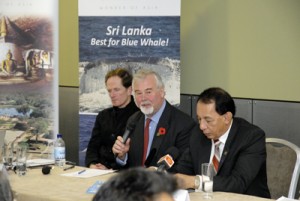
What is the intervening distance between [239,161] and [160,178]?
7.54 feet

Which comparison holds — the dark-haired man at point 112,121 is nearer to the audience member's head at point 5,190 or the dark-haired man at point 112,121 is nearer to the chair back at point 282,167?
the chair back at point 282,167

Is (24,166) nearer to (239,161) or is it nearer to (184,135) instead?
(184,135)

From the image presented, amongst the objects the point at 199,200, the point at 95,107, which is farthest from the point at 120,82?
the point at 199,200

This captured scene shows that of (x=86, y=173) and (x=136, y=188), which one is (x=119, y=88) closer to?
(x=86, y=173)

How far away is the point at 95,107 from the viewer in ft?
19.1

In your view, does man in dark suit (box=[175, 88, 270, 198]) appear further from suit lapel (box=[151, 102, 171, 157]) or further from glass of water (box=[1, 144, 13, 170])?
glass of water (box=[1, 144, 13, 170])

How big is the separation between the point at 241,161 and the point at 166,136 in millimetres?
839

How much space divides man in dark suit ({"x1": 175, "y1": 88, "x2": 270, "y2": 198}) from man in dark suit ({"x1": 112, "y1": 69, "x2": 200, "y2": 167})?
0.43 m

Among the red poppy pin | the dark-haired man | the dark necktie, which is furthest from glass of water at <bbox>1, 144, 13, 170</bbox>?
the red poppy pin

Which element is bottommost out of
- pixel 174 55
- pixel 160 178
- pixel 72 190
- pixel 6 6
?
pixel 72 190

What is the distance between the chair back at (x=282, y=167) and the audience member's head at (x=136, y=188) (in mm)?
2621

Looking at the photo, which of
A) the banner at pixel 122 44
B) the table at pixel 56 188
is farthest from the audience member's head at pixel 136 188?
the banner at pixel 122 44

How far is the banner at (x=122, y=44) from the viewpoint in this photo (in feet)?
18.1

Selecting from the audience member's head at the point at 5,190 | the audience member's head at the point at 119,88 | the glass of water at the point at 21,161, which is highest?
the audience member's head at the point at 119,88
